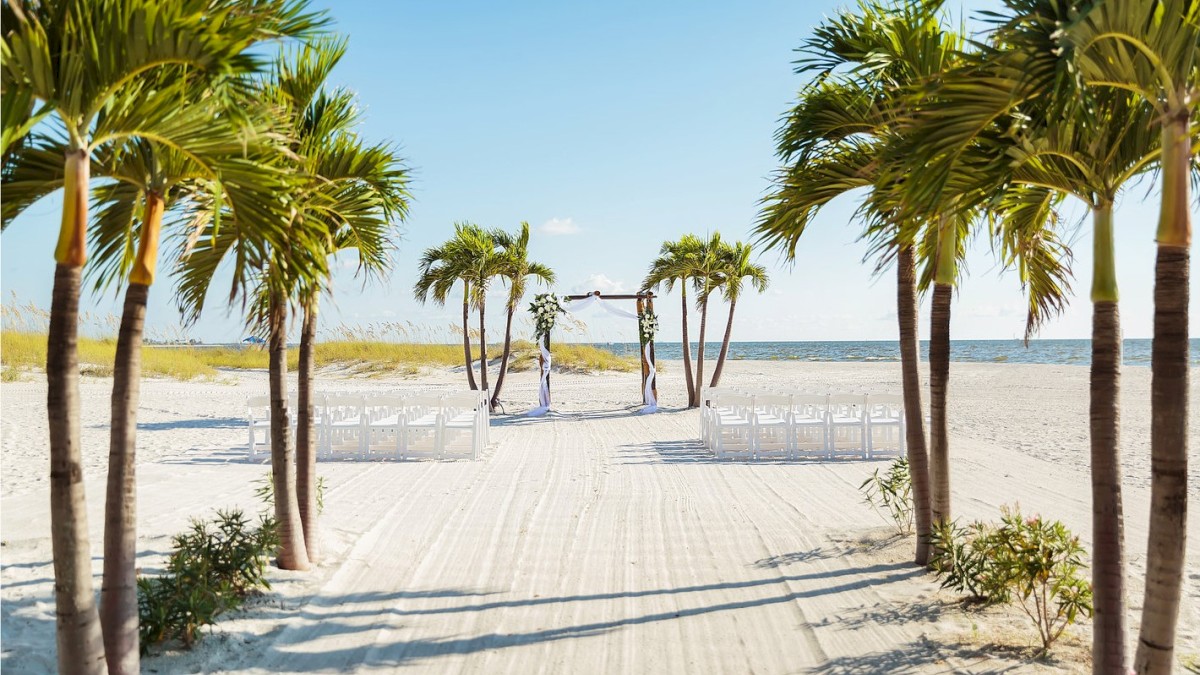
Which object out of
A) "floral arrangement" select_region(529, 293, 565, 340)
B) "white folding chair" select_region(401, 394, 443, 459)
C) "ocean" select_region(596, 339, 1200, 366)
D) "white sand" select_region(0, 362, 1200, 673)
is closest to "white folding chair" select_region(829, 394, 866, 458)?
"white sand" select_region(0, 362, 1200, 673)

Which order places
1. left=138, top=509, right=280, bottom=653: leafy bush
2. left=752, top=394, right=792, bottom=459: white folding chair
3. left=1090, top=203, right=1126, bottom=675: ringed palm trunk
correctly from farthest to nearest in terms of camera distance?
left=752, top=394, right=792, bottom=459: white folding chair < left=138, top=509, right=280, bottom=653: leafy bush < left=1090, top=203, right=1126, bottom=675: ringed palm trunk

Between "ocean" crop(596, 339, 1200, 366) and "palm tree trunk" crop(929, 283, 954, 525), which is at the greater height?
"palm tree trunk" crop(929, 283, 954, 525)

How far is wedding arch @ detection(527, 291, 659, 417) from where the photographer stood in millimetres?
19672

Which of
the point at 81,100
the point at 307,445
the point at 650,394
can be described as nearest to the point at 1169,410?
the point at 81,100

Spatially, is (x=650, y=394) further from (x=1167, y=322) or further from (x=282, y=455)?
(x=1167, y=322)

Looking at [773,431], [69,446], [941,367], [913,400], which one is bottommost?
[773,431]

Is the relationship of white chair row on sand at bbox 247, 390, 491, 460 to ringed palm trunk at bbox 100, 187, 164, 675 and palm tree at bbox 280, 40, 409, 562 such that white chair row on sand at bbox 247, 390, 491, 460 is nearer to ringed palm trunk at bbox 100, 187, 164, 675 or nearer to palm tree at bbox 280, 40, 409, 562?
palm tree at bbox 280, 40, 409, 562

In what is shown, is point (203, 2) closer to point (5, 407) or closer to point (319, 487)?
point (319, 487)

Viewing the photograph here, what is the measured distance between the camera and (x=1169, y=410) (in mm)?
3170

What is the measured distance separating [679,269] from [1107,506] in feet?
58.8

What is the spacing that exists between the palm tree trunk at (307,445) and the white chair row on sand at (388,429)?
5.69m

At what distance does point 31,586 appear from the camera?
4.91m

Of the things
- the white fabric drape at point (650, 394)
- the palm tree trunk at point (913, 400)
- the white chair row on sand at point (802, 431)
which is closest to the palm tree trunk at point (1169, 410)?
the palm tree trunk at point (913, 400)

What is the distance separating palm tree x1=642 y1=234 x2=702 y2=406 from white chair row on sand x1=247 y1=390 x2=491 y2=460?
29.7 feet
